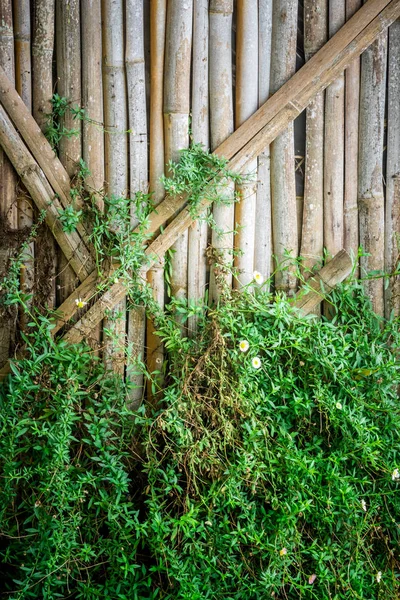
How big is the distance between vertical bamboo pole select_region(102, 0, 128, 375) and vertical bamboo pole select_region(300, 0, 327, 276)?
1129 millimetres

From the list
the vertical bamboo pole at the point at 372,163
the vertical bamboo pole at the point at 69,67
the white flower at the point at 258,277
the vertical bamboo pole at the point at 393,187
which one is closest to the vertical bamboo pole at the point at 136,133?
the vertical bamboo pole at the point at 69,67

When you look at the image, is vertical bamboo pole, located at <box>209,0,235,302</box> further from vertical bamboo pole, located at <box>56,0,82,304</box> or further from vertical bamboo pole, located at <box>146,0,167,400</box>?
vertical bamboo pole, located at <box>56,0,82,304</box>

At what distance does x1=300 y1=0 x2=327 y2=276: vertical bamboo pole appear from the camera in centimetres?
348

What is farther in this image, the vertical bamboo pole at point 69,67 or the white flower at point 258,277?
the white flower at point 258,277

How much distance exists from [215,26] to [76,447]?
255 centimetres

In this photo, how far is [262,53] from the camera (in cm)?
345

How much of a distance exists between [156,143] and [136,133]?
0.43 ft

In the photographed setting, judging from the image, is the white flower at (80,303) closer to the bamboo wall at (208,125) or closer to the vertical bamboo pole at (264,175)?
the bamboo wall at (208,125)

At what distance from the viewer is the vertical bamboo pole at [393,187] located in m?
3.64

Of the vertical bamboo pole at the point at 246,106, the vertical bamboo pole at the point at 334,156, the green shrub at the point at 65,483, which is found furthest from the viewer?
the vertical bamboo pole at the point at 334,156

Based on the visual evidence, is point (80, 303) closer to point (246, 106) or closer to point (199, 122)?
point (199, 122)

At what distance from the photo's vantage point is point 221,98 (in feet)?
11.1

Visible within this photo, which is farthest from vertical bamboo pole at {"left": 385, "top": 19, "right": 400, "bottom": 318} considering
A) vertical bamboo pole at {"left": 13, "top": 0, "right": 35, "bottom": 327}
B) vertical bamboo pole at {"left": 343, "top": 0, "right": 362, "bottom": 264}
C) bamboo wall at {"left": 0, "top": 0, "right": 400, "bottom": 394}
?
vertical bamboo pole at {"left": 13, "top": 0, "right": 35, "bottom": 327}

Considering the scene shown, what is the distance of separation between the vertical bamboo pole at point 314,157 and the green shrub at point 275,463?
1.71ft
